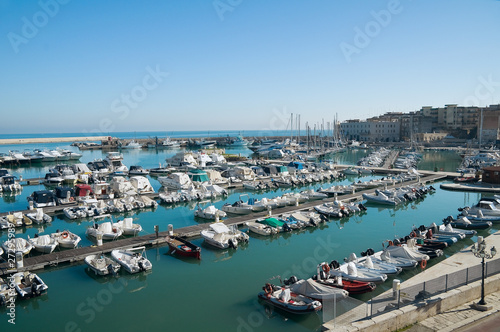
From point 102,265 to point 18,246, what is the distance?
16.3ft

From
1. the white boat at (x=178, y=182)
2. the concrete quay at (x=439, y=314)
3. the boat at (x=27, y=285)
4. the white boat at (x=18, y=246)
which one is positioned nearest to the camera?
the concrete quay at (x=439, y=314)

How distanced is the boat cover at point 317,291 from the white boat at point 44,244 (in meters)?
12.7

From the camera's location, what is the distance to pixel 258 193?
37.5m

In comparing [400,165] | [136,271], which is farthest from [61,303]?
[400,165]

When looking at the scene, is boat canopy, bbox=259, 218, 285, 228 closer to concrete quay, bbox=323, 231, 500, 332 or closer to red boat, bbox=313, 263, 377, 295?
red boat, bbox=313, 263, 377, 295

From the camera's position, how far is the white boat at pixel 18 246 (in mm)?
17875

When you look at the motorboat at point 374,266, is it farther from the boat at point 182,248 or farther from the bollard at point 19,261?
the bollard at point 19,261

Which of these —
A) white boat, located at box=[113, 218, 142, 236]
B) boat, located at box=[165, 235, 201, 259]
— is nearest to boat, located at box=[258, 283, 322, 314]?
boat, located at box=[165, 235, 201, 259]

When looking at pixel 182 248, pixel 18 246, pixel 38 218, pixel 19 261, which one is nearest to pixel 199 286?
pixel 182 248

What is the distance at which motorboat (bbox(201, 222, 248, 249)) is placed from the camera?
19250 millimetres

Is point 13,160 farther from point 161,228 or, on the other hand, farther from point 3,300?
point 3,300

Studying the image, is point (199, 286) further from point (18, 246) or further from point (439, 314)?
point (18, 246)

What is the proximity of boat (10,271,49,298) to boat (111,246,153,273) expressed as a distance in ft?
10.3

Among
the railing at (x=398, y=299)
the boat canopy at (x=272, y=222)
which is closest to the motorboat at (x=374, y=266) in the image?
the railing at (x=398, y=299)
